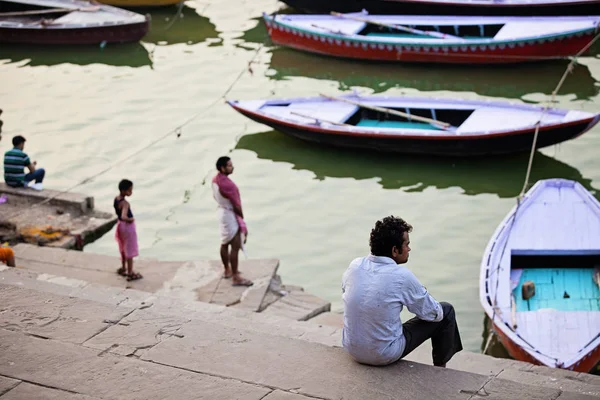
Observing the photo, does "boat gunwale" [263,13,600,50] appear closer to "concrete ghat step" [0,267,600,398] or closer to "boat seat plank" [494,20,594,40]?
"boat seat plank" [494,20,594,40]

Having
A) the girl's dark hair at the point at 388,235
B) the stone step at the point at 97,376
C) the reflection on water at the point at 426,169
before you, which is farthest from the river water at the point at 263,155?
the stone step at the point at 97,376

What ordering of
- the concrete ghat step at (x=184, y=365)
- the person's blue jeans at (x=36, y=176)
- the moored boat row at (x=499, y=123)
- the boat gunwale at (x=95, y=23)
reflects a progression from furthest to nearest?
the boat gunwale at (x=95, y=23) → the person's blue jeans at (x=36, y=176) → the moored boat row at (x=499, y=123) → the concrete ghat step at (x=184, y=365)

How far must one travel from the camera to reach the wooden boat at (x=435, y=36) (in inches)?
652

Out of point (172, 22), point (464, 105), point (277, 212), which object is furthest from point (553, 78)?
point (172, 22)

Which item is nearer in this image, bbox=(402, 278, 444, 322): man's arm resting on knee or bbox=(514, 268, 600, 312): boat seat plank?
bbox=(402, 278, 444, 322): man's arm resting on knee

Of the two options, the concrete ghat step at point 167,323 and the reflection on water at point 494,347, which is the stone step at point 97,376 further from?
the reflection on water at point 494,347

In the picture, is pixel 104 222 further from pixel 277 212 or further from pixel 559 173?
pixel 559 173

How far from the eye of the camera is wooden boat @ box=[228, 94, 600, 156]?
12.8m

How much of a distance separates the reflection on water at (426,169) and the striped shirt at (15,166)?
138 inches

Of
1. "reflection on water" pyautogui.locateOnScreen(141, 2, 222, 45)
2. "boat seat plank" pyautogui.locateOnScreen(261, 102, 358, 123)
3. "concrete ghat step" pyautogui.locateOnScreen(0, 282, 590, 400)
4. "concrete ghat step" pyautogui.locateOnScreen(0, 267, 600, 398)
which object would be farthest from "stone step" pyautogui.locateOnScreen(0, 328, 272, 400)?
"reflection on water" pyautogui.locateOnScreen(141, 2, 222, 45)

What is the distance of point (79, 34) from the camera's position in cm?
1875

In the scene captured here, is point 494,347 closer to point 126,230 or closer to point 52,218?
point 126,230

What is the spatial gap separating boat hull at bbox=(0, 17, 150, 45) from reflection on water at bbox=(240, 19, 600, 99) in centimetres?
300

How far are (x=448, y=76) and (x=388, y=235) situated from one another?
12.0 m
